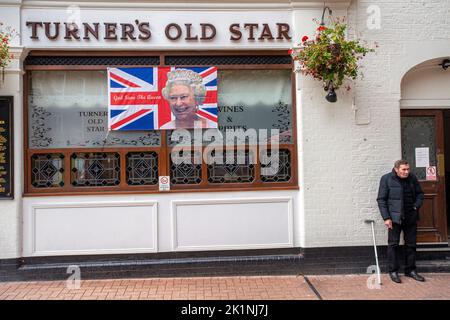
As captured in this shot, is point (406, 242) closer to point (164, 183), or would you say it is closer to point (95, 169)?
point (164, 183)

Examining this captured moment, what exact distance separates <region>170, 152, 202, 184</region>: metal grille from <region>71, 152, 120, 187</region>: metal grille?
86 cm

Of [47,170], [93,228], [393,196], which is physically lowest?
[93,228]

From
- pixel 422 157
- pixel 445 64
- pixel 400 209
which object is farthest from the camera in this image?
pixel 422 157

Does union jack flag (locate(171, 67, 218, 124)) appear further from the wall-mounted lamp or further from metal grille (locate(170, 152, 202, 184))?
the wall-mounted lamp

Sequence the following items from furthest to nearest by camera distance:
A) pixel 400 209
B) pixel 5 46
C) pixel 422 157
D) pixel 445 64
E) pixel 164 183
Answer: pixel 422 157 < pixel 445 64 < pixel 164 183 < pixel 400 209 < pixel 5 46

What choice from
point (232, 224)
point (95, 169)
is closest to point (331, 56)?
point (232, 224)

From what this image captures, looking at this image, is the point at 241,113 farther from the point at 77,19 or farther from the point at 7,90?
the point at 7,90

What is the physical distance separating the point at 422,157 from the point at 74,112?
5810 millimetres

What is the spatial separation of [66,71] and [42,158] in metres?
1.42

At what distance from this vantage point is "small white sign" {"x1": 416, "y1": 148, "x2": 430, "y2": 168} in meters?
6.69

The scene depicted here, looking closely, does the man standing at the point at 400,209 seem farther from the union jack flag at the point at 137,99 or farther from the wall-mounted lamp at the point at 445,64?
the union jack flag at the point at 137,99

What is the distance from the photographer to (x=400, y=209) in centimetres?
573

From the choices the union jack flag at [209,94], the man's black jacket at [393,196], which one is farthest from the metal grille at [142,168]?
the man's black jacket at [393,196]

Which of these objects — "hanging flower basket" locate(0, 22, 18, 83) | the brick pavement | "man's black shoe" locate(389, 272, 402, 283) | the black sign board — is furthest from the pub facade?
"man's black shoe" locate(389, 272, 402, 283)
